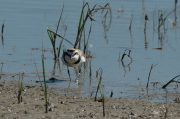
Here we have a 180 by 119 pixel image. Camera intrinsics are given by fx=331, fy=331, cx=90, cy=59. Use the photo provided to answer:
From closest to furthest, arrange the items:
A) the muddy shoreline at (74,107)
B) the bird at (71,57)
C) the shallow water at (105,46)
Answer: the muddy shoreline at (74,107) → the shallow water at (105,46) → the bird at (71,57)

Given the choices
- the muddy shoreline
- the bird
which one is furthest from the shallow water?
the muddy shoreline

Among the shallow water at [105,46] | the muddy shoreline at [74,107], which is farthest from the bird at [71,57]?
the muddy shoreline at [74,107]

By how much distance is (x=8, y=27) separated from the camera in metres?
11.1

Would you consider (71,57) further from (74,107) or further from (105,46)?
(105,46)

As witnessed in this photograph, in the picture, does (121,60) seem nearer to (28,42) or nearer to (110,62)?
(110,62)

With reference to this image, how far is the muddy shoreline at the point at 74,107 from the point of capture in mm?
4293

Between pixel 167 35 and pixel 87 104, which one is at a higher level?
pixel 167 35

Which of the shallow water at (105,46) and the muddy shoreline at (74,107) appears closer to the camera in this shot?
the muddy shoreline at (74,107)

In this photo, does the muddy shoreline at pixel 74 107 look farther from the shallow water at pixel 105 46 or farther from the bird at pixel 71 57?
the bird at pixel 71 57

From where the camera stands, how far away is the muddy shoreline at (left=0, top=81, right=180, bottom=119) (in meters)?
4.29

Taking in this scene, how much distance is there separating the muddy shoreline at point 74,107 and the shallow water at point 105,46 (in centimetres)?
48

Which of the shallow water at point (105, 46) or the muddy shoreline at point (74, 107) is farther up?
the shallow water at point (105, 46)

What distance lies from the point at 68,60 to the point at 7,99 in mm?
2100

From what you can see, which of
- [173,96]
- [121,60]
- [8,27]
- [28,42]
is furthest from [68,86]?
[8,27]
